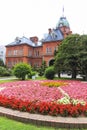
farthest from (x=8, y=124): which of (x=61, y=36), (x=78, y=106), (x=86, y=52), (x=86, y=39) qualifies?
(x=61, y=36)

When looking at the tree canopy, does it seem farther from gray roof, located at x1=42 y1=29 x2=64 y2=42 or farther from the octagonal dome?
the octagonal dome

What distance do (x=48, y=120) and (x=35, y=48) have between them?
165 ft

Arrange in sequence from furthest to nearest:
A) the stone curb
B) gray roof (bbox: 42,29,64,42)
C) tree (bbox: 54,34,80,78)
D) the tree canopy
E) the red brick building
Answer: the red brick building
gray roof (bbox: 42,29,64,42)
tree (bbox: 54,34,80,78)
the tree canopy
the stone curb

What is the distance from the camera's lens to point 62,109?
6520 mm

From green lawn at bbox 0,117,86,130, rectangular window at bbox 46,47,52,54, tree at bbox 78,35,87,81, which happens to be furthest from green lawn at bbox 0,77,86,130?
rectangular window at bbox 46,47,52,54

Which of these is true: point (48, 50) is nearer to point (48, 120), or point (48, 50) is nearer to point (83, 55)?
point (83, 55)

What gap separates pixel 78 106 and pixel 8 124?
8.15ft

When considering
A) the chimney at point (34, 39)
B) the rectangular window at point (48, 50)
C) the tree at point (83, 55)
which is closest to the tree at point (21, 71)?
the tree at point (83, 55)

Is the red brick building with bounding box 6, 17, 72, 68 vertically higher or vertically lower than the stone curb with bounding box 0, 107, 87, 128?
higher

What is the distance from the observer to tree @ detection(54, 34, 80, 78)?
2445 centimetres

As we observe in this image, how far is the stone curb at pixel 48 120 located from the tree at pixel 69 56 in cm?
1818

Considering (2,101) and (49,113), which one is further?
(2,101)

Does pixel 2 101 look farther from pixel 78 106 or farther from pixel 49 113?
pixel 78 106

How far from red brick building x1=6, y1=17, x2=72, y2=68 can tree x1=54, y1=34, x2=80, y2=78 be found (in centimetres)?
2170
